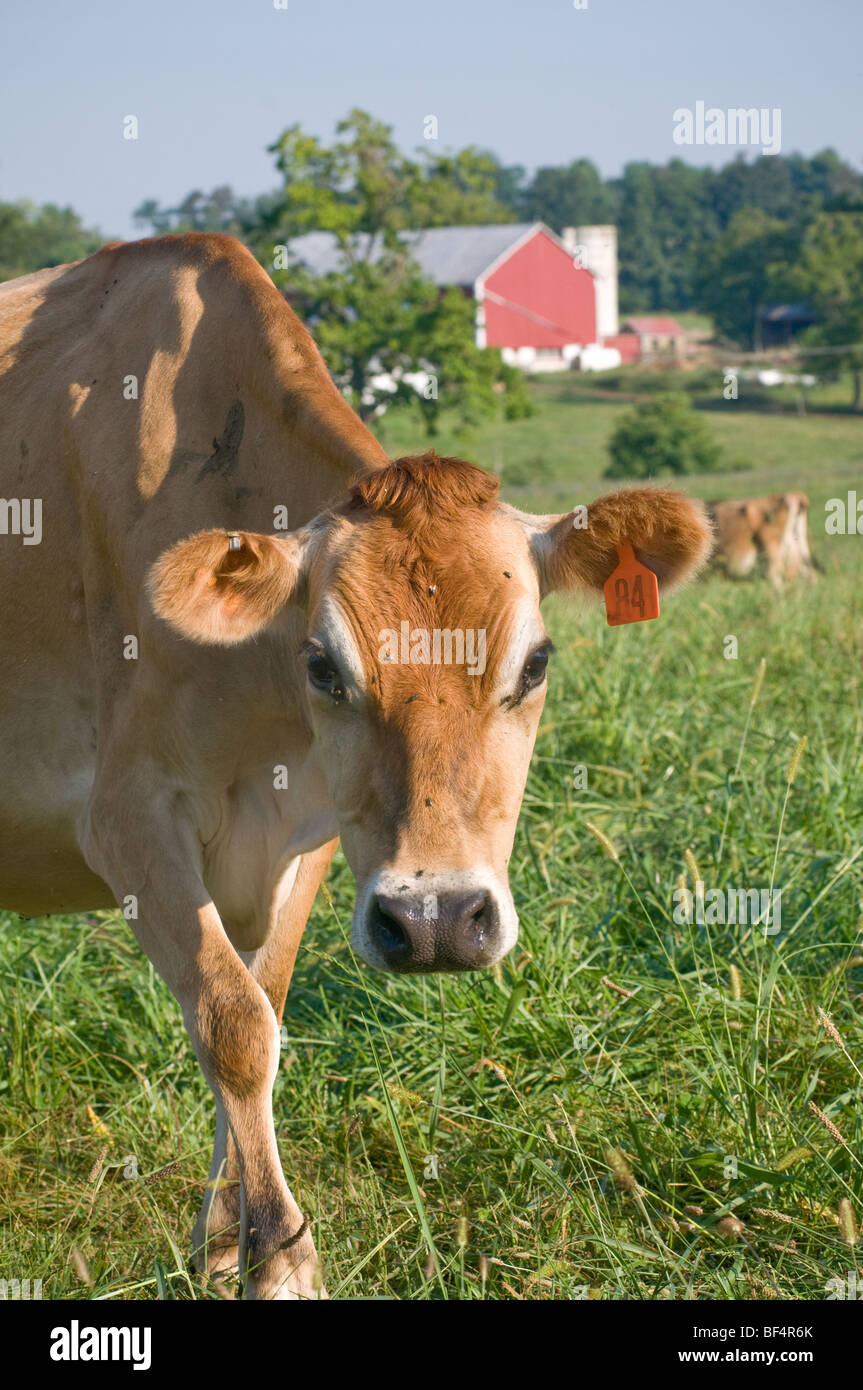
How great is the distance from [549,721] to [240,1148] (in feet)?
13.1

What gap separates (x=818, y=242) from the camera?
73875mm

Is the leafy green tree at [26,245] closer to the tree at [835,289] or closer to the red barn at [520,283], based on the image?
the red barn at [520,283]

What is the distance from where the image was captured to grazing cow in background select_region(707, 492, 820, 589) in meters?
19.0

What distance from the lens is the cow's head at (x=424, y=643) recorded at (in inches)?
121

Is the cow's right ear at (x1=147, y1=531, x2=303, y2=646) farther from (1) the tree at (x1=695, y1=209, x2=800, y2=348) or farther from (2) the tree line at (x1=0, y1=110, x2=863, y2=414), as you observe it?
(1) the tree at (x1=695, y1=209, x2=800, y2=348)

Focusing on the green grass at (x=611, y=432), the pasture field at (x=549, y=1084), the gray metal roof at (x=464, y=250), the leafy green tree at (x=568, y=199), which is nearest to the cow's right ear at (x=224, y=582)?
the pasture field at (x=549, y=1084)

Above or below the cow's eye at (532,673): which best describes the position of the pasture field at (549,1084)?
below

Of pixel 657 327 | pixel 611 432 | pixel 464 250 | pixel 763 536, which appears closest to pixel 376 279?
pixel 763 536

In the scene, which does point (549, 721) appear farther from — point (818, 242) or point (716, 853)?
point (818, 242)

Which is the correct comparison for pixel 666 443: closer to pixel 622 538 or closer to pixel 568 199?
pixel 622 538

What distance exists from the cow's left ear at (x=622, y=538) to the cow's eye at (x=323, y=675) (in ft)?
2.31

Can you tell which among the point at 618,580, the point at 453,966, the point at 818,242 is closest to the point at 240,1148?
the point at 453,966
